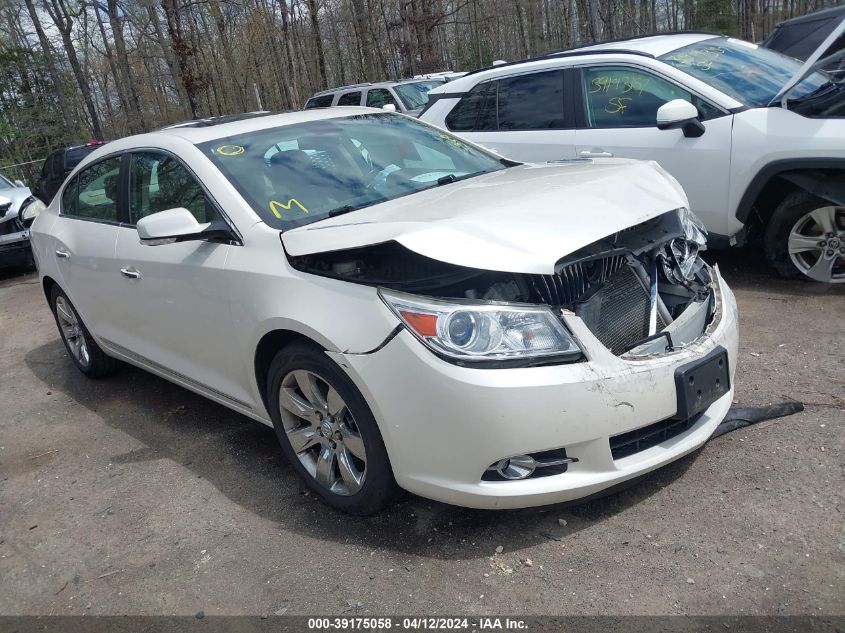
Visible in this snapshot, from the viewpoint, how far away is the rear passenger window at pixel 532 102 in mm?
6152

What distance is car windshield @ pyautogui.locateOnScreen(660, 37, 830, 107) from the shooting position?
532 centimetres

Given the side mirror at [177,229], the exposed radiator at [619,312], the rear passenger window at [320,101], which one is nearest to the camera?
the exposed radiator at [619,312]

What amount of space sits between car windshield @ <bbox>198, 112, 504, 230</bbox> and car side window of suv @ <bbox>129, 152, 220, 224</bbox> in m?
0.18

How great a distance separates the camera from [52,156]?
15953mm

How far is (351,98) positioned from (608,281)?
12405mm

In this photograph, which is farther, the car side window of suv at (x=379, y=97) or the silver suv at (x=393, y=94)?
the car side window of suv at (x=379, y=97)

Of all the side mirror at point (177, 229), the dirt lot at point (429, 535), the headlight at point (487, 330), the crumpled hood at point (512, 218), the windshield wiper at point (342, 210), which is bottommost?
the dirt lot at point (429, 535)

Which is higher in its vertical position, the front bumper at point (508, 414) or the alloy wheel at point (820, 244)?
the front bumper at point (508, 414)

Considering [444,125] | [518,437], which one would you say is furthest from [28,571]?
[444,125]

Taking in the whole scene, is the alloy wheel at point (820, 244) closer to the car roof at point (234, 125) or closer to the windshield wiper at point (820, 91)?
the windshield wiper at point (820, 91)

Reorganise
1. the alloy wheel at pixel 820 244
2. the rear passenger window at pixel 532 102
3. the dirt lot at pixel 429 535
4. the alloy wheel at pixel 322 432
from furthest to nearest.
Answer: the rear passenger window at pixel 532 102 → the alloy wheel at pixel 820 244 → the alloy wheel at pixel 322 432 → the dirt lot at pixel 429 535

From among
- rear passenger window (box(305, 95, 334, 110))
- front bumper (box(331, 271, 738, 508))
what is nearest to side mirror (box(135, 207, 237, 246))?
front bumper (box(331, 271, 738, 508))

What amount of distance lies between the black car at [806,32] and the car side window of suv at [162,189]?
826 cm

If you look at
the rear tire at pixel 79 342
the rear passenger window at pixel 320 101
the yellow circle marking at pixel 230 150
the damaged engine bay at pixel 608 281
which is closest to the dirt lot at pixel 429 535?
the damaged engine bay at pixel 608 281
